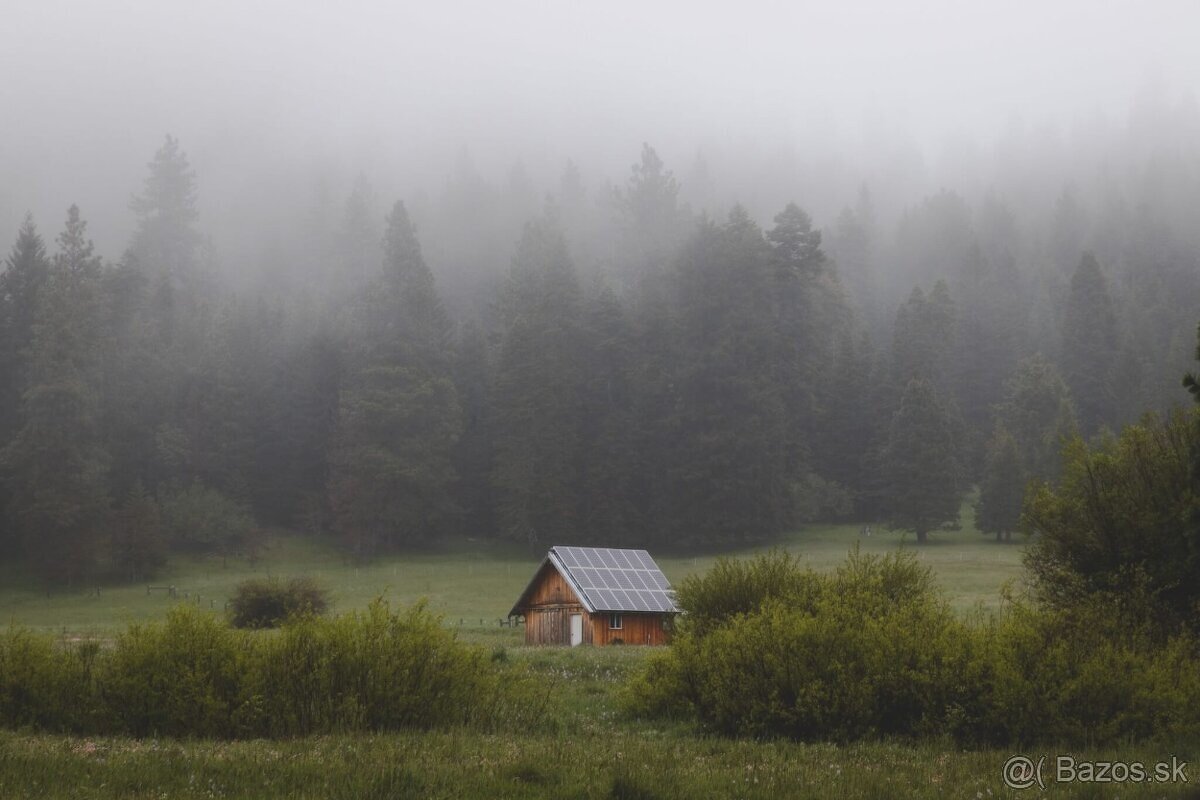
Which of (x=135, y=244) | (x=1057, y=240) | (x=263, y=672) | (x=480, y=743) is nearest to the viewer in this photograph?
(x=480, y=743)

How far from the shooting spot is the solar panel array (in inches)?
1754

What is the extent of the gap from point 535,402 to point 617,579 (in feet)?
132

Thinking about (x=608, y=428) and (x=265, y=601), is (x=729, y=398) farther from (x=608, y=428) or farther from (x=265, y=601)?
(x=265, y=601)

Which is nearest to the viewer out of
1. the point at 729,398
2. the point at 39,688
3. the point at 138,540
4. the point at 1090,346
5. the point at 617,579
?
the point at 39,688

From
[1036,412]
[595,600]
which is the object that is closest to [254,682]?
[595,600]

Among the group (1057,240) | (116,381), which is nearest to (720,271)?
(116,381)

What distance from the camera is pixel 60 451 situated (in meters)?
75.0

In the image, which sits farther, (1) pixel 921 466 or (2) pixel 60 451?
(1) pixel 921 466

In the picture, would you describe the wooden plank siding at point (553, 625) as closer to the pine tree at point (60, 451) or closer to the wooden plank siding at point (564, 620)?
the wooden plank siding at point (564, 620)

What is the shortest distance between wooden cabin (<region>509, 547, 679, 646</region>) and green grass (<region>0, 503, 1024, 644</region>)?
2.32 m

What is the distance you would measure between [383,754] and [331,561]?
234 feet

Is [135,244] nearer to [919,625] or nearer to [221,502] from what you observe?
[221,502]

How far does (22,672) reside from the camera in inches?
605

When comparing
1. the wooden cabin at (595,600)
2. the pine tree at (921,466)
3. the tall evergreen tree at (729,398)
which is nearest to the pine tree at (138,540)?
the wooden cabin at (595,600)
